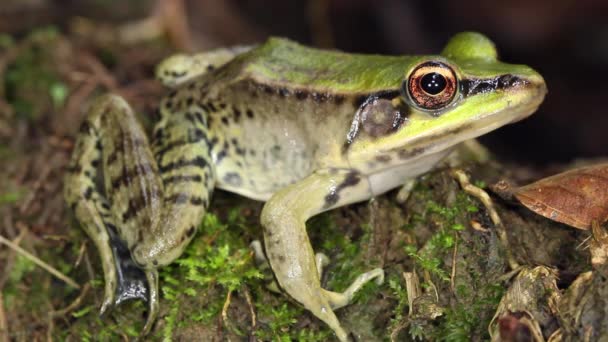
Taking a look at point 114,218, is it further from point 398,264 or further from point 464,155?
point 464,155

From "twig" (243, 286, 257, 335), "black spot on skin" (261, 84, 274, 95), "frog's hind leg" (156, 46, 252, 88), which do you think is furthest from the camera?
"frog's hind leg" (156, 46, 252, 88)

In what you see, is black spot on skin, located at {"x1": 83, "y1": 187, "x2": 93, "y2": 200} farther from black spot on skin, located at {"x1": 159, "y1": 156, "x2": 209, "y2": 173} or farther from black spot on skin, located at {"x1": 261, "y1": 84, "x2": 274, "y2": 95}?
black spot on skin, located at {"x1": 261, "y1": 84, "x2": 274, "y2": 95}

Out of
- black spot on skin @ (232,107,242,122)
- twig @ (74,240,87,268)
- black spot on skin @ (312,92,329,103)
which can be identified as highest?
black spot on skin @ (312,92,329,103)

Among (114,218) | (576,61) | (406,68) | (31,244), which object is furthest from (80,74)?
(576,61)

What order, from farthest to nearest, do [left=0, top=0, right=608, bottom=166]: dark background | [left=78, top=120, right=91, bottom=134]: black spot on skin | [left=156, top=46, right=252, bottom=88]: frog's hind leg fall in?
[left=0, top=0, right=608, bottom=166]: dark background
[left=156, top=46, right=252, bottom=88]: frog's hind leg
[left=78, top=120, right=91, bottom=134]: black spot on skin

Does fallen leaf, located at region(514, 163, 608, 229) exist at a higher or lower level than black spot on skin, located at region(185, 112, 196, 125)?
higher

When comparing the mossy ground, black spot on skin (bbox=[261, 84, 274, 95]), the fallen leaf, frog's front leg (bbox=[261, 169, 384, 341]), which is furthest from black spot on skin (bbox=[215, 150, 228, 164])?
the fallen leaf
